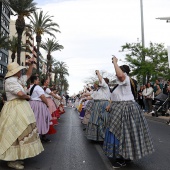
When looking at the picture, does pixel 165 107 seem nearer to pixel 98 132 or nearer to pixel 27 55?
pixel 98 132

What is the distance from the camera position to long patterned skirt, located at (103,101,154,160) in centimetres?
501

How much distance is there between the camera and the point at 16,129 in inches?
200

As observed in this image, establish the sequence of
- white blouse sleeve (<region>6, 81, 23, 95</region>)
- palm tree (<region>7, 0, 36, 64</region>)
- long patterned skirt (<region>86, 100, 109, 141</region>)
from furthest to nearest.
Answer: palm tree (<region>7, 0, 36, 64</region>) → long patterned skirt (<region>86, 100, 109, 141</region>) → white blouse sleeve (<region>6, 81, 23, 95</region>)

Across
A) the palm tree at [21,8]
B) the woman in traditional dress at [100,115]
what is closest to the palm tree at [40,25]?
the palm tree at [21,8]

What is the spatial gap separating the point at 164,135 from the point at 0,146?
6081 mm

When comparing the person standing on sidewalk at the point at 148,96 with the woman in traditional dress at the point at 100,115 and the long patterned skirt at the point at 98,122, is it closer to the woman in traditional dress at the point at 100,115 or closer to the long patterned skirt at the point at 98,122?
the woman in traditional dress at the point at 100,115

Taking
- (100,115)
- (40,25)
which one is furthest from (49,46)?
(100,115)

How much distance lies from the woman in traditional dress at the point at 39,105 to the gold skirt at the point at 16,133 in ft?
6.31

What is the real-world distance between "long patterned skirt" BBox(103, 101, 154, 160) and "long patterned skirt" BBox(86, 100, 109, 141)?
2.40 meters

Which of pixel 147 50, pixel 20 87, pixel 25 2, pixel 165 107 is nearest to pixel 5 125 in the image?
pixel 20 87

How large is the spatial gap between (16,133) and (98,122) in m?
3.13

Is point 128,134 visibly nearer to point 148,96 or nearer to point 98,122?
point 98,122

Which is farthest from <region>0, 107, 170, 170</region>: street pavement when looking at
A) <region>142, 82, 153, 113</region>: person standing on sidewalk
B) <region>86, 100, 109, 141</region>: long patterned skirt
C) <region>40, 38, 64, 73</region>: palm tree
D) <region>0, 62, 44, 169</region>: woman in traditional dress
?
<region>40, 38, 64, 73</region>: palm tree

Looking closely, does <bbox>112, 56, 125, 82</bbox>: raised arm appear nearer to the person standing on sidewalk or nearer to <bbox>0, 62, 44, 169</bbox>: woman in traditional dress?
<bbox>0, 62, 44, 169</bbox>: woman in traditional dress
